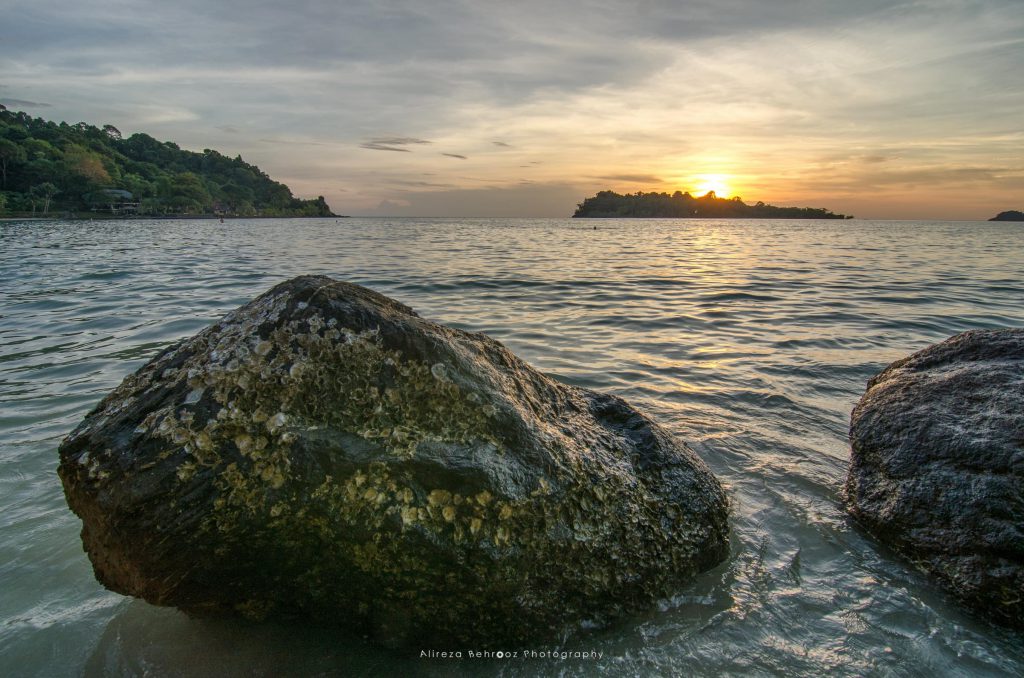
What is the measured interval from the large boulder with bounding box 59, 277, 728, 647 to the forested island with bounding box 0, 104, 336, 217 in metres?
104

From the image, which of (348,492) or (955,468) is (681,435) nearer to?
(955,468)

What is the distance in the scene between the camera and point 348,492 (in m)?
2.43

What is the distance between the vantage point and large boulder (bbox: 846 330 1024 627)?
2938 mm

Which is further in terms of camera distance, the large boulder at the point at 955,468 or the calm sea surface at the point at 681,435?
the large boulder at the point at 955,468

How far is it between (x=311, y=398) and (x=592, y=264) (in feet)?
71.0

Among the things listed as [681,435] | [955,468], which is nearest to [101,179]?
[681,435]

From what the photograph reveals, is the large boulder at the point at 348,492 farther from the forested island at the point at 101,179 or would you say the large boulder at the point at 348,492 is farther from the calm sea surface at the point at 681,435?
the forested island at the point at 101,179

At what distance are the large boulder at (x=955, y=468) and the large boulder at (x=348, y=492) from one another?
1697 mm

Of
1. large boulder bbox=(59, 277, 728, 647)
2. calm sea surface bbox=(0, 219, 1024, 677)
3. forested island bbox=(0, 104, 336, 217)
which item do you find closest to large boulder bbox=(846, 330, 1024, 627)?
calm sea surface bbox=(0, 219, 1024, 677)

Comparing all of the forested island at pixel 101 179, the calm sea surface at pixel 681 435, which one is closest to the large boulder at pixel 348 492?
the calm sea surface at pixel 681 435

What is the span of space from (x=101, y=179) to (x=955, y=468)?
13472cm

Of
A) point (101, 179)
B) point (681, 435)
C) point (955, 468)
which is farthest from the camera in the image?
point (101, 179)

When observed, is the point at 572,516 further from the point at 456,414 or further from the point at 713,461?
the point at 713,461

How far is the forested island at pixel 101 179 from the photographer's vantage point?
308 ft
